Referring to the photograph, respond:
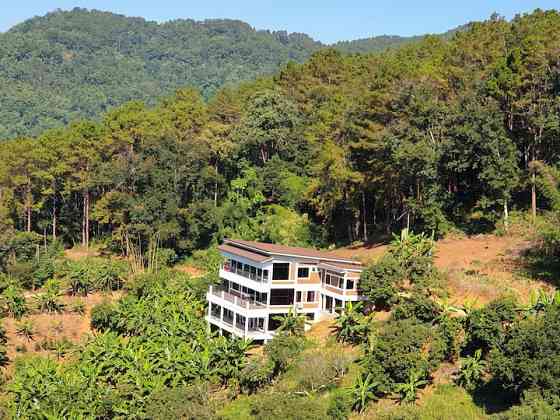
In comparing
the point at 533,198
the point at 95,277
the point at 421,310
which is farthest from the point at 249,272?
the point at 533,198

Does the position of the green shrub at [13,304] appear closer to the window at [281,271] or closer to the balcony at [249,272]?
the balcony at [249,272]

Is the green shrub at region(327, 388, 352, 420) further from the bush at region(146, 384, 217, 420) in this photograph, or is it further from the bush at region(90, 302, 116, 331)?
the bush at region(90, 302, 116, 331)

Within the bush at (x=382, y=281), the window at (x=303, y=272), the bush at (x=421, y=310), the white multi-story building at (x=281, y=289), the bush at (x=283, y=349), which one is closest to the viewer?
the bush at (x=421, y=310)

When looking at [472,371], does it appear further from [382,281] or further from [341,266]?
[341,266]

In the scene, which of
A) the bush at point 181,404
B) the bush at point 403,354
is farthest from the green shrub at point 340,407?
the bush at point 181,404

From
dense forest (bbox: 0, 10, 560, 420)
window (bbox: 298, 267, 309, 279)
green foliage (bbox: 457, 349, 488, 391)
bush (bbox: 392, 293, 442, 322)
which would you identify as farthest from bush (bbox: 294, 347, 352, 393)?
window (bbox: 298, 267, 309, 279)

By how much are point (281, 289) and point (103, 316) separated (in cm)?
1249

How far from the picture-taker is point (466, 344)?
31.0 m

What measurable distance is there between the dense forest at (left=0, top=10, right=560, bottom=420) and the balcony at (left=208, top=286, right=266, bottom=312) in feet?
7.50

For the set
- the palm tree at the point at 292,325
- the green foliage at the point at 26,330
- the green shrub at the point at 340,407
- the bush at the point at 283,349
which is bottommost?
the green foliage at the point at 26,330

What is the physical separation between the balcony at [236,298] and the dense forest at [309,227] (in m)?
2.29

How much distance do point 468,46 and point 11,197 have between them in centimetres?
3662

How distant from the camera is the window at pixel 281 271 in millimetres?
38688

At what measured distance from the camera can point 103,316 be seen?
44.8 meters
